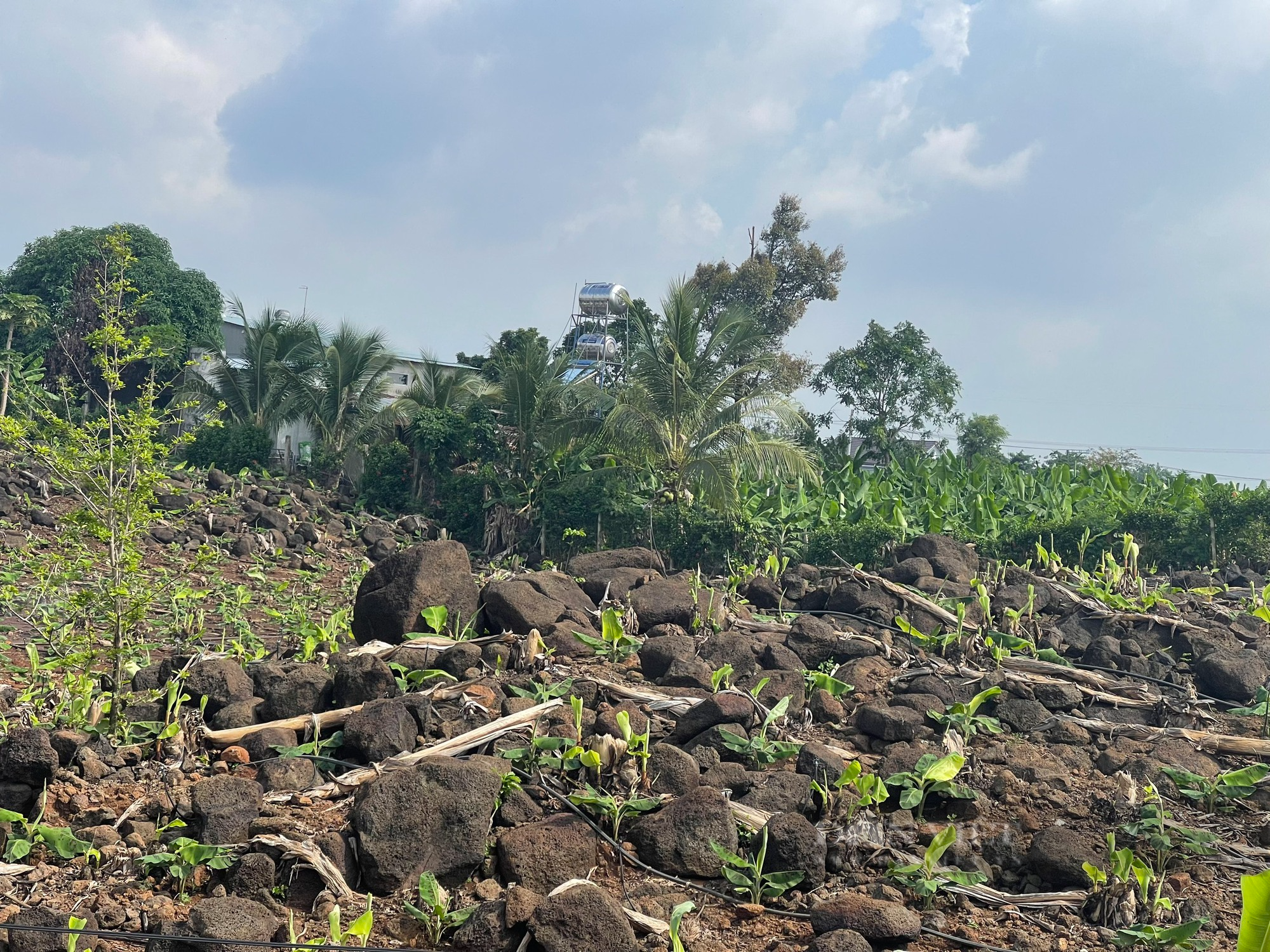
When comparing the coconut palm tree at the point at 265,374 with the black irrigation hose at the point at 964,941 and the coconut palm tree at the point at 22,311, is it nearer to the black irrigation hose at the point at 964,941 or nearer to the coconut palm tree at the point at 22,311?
the coconut palm tree at the point at 22,311

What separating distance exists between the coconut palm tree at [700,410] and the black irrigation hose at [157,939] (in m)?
14.3

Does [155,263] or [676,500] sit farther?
[155,263]

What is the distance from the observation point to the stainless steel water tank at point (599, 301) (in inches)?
1265

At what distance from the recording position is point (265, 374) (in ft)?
89.1

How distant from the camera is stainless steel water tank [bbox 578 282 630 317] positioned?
32125mm

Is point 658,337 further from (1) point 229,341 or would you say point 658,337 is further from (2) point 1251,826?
(1) point 229,341

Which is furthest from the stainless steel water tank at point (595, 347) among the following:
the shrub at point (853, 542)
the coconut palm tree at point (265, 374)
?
the shrub at point (853, 542)

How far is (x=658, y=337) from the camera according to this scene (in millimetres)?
19047

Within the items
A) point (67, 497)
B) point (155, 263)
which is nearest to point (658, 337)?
point (67, 497)

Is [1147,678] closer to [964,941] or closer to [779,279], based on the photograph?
[964,941]

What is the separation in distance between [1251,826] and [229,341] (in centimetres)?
3981

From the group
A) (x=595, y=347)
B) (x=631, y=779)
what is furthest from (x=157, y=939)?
(x=595, y=347)

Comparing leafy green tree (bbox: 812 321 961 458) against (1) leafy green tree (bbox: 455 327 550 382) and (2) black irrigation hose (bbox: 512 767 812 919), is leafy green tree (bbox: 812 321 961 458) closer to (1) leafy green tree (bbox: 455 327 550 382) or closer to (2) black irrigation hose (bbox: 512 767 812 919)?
(1) leafy green tree (bbox: 455 327 550 382)

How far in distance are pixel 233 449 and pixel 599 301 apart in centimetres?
1188
